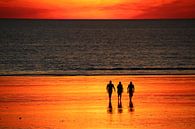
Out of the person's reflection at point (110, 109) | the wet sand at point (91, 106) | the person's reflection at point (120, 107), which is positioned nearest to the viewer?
the wet sand at point (91, 106)

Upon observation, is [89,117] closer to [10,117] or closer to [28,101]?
[10,117]

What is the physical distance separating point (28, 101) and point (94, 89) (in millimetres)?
6789

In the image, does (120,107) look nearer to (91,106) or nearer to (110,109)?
(110,109)

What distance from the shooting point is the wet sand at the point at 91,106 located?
2416 centimetres

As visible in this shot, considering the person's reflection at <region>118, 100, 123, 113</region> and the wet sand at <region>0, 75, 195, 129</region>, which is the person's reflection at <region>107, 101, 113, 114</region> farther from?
the person's reflection at <region>118, 100, 123, 113</region>

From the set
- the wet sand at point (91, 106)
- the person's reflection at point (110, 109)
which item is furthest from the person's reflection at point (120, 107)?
the person's reflection at point (110, 109)

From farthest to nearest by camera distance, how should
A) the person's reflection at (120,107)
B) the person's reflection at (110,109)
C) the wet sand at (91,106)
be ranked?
the person's reflection at (120,107), the person's reflection at (110,109), the wet sand at (91,106)

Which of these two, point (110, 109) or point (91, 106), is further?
point (91, 106)

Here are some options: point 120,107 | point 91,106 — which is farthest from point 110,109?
point 91,106

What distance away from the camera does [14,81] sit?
43.2m

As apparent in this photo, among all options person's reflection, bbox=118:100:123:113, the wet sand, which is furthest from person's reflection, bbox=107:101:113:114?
person's reflection, bbox=118:100:123:113

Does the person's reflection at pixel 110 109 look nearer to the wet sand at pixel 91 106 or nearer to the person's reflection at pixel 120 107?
the wet sand at pixel 91 106

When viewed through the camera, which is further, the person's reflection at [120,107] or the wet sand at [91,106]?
the person's reflection at [120,107]

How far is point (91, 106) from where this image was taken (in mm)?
29141
